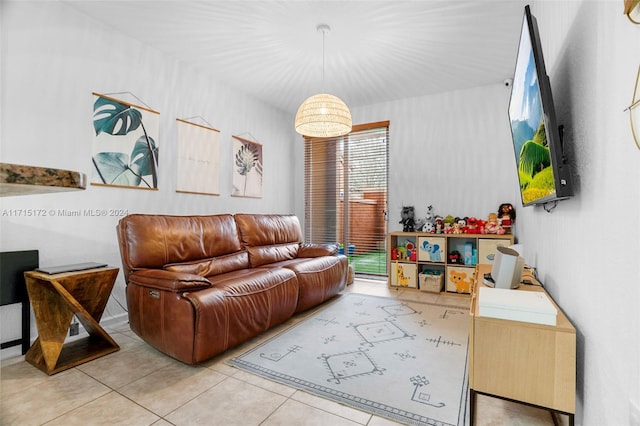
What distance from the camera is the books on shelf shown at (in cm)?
116

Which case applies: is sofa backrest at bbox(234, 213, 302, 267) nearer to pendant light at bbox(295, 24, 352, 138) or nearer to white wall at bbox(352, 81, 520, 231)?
pendant light at bbox(295, 24, 352, 138)

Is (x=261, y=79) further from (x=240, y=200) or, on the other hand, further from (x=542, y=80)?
(x=542, y=80)

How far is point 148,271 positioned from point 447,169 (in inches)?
143

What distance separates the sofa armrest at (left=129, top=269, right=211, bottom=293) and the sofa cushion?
310mm

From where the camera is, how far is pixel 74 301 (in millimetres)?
1894

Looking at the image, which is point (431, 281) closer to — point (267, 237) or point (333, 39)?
point (267, 237)

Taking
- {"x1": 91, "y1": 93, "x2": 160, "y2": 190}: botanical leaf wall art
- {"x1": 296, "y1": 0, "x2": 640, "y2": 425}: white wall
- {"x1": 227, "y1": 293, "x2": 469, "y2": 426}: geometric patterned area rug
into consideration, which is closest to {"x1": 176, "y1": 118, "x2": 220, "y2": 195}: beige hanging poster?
{"x1": 91, "y1": 93, "x2": 160, "y2": 190}: botanical leaf wall art

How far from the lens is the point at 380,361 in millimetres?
2008

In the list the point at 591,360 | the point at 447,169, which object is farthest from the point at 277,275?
the point at 447,169

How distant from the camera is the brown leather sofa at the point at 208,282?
75.2 inches

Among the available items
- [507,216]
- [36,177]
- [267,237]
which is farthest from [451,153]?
[36,177]

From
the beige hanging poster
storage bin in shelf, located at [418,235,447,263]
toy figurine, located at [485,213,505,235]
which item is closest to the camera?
the beige hanging poster

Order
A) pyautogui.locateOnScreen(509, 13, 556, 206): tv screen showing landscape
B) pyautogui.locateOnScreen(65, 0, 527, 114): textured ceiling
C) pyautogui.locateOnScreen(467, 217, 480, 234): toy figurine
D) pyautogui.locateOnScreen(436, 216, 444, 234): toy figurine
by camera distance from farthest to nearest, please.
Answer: pyautogui.locateOnScreen(436, 216, 444, 234): toy figurine → pyautogui.locateOnScreen(467, 217, 480, 234): toy figurine → pyautogui.locateOnScreen(65, 0, 527, 114): textured ceiling → pyautogui.locateOnScreen(509, 13, 556, 206): tv screen showing landscape

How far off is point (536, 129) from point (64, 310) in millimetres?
2910
